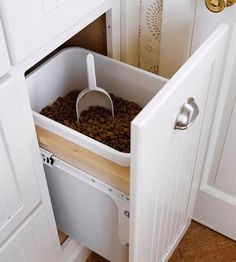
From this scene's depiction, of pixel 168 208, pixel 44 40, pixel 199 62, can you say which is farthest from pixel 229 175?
pixel 44 40

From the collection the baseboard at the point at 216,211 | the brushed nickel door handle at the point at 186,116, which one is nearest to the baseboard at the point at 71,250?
the baseboard at the point at 216,211

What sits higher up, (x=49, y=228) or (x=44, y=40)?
(x=44, y=40)

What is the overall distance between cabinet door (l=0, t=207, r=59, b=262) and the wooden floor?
29cm

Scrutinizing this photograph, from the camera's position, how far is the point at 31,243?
0.82m

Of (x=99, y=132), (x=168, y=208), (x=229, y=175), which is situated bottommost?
(x=229, y=175)

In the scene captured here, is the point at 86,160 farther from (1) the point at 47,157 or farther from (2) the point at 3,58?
(2) the point at 3,58

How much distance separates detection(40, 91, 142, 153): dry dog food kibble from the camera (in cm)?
78

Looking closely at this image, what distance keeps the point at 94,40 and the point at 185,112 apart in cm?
40

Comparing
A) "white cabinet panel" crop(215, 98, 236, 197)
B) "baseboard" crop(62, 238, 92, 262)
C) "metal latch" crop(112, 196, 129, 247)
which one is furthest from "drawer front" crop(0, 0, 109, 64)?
"baseboard" crop(62, 238, 92, 262)

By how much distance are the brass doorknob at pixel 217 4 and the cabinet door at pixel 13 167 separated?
14.1 inches

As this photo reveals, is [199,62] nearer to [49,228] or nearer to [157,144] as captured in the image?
[157,144]

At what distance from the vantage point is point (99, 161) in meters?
0.69

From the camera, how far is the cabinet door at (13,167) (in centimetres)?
59

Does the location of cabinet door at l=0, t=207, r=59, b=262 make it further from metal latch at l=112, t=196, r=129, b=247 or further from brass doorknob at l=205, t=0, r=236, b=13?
brass doorknob at l=205, t=0, r=236, b=13
